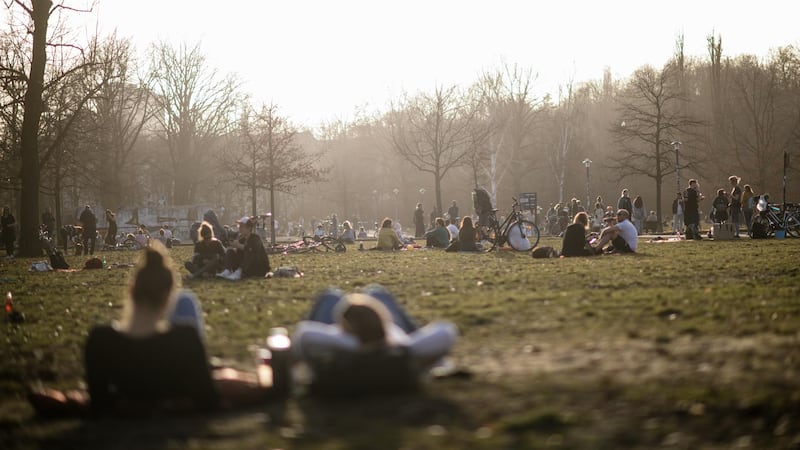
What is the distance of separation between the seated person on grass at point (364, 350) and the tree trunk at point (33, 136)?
28.9 meters

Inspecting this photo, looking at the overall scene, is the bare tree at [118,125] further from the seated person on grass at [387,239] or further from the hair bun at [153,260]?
the hair bun at [153,260]

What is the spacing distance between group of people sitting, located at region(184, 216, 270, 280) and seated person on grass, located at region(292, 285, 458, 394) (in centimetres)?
1345

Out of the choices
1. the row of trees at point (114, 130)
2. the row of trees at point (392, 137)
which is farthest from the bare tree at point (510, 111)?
the row of trees at point (114, 130)

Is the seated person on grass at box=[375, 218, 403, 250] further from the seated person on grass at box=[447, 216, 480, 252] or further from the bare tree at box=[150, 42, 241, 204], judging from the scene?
the bare tree at box=[150, 42, 241, 204]

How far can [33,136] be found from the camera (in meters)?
34.0

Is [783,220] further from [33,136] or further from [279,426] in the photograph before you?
[279,426]

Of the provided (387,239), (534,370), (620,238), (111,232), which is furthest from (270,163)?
(534,370)

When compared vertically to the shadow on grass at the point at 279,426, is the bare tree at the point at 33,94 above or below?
above

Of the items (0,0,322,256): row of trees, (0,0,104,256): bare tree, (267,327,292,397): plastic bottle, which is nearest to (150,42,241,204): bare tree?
(0,0,322,256): row of trees

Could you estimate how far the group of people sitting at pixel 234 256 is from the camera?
20.1m

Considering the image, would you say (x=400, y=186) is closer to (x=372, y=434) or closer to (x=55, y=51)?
(x=55, y=51)

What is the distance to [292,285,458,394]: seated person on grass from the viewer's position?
6305 millimetres

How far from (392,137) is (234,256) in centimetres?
5357

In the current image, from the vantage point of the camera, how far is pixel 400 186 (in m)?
93.3
